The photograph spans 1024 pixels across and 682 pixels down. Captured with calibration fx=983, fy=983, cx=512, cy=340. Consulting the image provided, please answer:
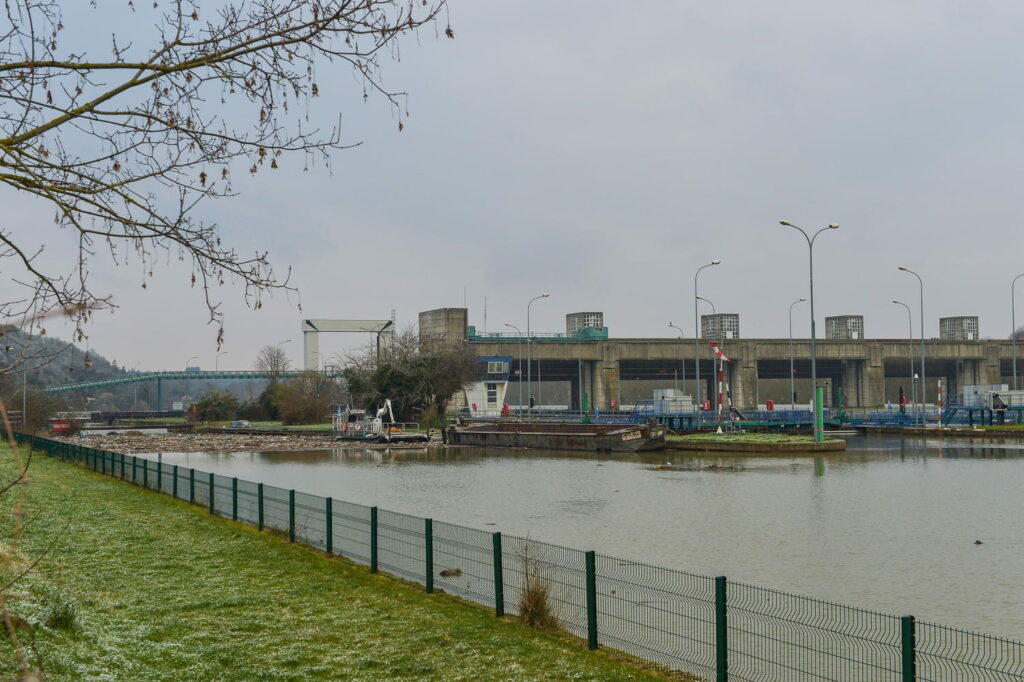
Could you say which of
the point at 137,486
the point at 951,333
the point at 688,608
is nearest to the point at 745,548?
the point at 688,608

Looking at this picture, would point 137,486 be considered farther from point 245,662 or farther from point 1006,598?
point 1006,598

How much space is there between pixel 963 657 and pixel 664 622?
350 centimetres

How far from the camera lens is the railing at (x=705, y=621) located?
33.0 feet

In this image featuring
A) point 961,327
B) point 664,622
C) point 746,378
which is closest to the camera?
point 664,622

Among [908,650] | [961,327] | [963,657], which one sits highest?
[961,327]

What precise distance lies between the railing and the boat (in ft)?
127

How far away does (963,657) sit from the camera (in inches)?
453

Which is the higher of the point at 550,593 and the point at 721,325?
the point at 721,325

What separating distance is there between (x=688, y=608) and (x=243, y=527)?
1046cm

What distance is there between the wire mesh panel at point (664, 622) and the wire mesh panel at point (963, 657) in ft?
7.91

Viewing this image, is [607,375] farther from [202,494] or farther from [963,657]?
[963,657]

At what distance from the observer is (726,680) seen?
9180mm

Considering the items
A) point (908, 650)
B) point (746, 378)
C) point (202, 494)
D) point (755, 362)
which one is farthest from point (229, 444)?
point (908, 650)

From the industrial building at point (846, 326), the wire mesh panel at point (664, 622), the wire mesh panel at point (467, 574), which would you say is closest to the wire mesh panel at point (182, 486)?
the wire mesh panel at point (467, 574)
